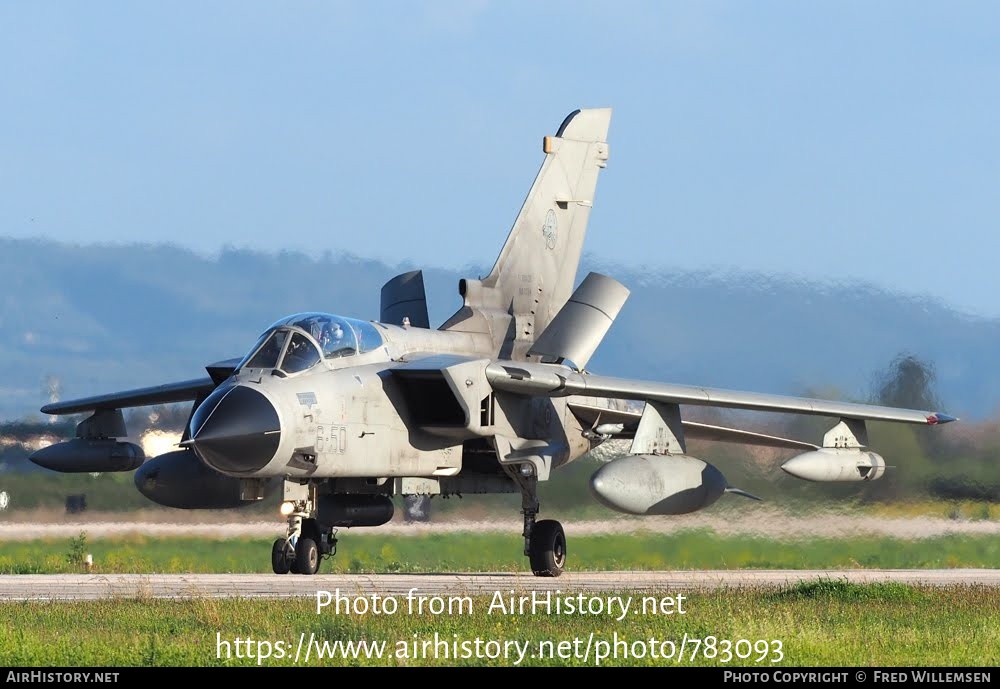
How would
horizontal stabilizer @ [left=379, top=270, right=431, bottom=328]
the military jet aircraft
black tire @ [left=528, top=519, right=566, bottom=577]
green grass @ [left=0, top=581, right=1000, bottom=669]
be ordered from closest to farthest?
green grass @ [left=0, top=581, right=1000, bottom=669], the military jet aircraft, black tire @ [left=528, top=519, right=566, bottom=577], horizontal stabilizer @ [left=379, top=270, right=431, bottom=328]

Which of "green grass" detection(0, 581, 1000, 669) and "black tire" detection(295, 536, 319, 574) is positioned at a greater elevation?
"green grass" detection(0, 581, 1000, 669)

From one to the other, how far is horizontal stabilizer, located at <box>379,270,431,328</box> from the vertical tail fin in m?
0.79

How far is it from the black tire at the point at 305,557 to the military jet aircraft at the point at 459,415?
Answer: 0.02m

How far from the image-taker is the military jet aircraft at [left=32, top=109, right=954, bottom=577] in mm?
15148

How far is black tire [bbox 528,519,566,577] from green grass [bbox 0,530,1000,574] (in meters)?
2.15

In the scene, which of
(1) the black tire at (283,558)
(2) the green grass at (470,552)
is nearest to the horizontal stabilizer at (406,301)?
(2) the green grass at (470,552)

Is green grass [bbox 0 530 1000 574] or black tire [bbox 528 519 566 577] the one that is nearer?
black tire [bbox 528 519 566 577]

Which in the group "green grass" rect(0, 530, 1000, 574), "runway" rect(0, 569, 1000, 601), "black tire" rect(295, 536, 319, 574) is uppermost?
"black tire" rect(295, 536, 319, 574)

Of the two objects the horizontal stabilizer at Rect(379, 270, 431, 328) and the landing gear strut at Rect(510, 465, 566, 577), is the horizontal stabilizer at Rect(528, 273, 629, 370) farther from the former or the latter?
the horizontal stabilizer at Rect(379, 270, 431, 328)

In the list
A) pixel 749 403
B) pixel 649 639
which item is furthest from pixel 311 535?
pixel 649 639

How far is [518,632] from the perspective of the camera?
11.2m

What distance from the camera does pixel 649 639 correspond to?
10.8 metres

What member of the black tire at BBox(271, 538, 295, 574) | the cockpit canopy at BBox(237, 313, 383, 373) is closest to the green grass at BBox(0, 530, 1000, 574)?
the black tire at BBox(271, 538, 295, 574)

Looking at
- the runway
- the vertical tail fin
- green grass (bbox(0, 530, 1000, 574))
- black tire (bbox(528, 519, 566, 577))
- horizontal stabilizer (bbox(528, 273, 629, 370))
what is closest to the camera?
the runway
